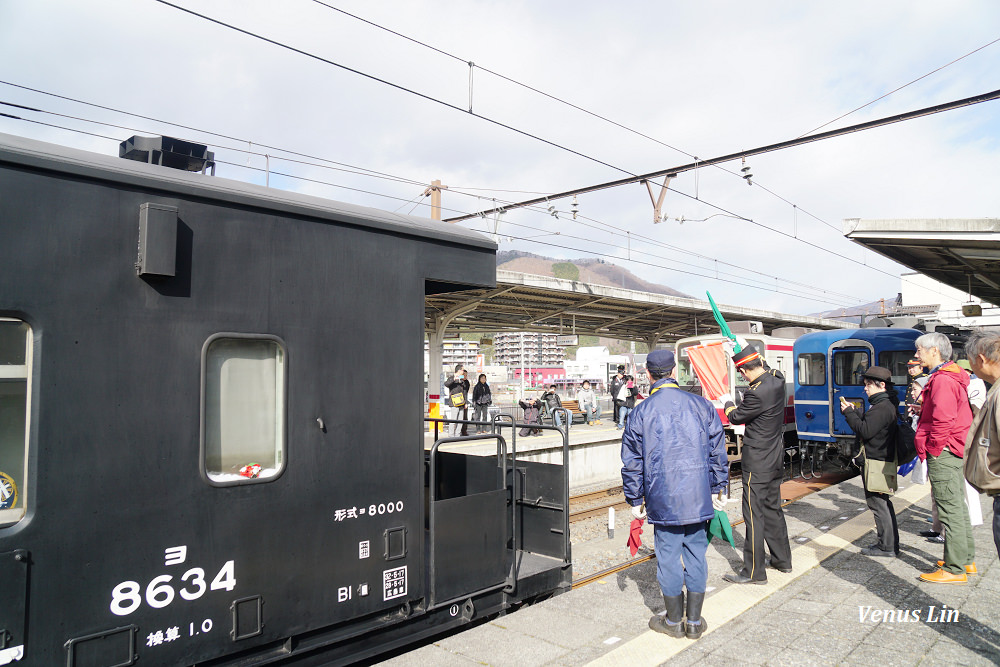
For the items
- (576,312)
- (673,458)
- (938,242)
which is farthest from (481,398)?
(673,458)

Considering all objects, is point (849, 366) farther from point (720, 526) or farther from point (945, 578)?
point (720, 526)

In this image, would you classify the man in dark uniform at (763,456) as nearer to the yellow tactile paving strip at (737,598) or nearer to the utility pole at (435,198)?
the yellow tactile paving strip at (737,598)

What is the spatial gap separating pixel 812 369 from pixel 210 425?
48.3 feet

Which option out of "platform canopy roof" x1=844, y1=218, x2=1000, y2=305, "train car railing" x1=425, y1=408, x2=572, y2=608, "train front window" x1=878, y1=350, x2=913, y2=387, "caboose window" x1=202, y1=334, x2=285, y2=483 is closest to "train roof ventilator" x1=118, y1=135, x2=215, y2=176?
"caboose window" x1=202, y1=334, x2=285, y2=483

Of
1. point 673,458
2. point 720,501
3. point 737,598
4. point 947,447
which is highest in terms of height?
point 673,458

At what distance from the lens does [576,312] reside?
874 inches

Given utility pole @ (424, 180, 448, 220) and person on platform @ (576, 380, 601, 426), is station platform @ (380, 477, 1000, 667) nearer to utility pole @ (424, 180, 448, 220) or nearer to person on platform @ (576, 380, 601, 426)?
utility pole @ (424, 180, 448, 220)

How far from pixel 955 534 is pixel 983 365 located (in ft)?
7.19

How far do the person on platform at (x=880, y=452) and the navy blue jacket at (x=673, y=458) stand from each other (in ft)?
7.71

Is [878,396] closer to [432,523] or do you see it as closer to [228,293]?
[432,523]

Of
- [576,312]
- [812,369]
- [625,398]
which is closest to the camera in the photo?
[812,369]

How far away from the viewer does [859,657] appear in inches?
151

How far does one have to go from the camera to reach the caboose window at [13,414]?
2.64 m

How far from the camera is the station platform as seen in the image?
152 inches
